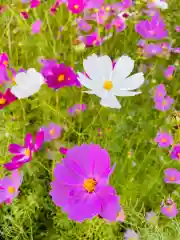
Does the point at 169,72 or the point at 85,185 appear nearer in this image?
the point at 85,185

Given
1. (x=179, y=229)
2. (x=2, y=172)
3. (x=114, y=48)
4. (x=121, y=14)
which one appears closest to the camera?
(x=179, y=229)

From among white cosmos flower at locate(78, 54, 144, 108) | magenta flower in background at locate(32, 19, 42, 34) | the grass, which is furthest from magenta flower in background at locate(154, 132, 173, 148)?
magenta flower in background at locate(32, 19, 42, 34)

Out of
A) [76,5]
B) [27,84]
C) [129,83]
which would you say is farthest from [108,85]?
[76,5]

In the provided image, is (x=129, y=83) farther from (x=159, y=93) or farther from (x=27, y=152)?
(x=159, y=93)

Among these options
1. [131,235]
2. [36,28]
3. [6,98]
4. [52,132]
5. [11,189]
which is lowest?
[131,235]

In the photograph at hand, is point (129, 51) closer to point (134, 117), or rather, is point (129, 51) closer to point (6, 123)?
point (134, 117)

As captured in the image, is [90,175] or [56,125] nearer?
[90,175]

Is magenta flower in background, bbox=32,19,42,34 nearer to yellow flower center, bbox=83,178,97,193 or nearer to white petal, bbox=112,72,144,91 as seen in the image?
white petal, bbox=112,72,144,91

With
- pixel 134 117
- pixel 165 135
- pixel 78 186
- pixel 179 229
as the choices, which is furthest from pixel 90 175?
pixel 134 117
